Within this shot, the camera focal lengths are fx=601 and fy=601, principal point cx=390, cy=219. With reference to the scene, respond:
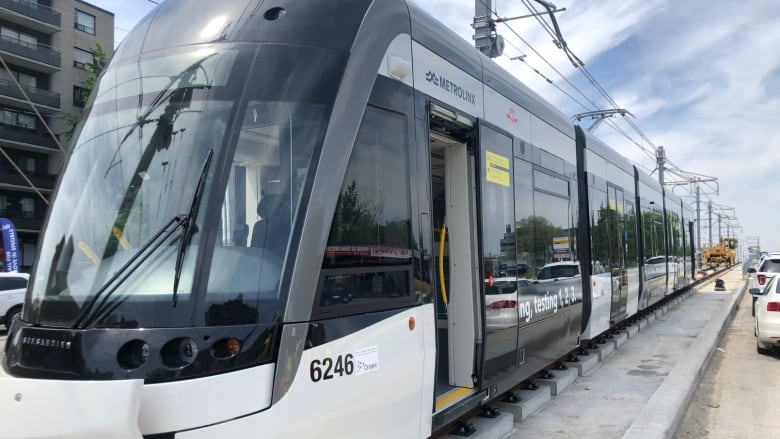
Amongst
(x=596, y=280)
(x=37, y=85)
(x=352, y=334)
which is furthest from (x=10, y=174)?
(x=352, y=334)

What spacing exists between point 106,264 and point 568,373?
256 inches

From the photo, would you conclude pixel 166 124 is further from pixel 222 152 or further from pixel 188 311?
pixel 188 311

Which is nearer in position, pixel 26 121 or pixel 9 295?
pixel 9 295

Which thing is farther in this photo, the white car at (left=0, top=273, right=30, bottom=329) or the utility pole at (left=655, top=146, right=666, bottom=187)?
the utility pole at (left=655, top=146, right=666, bottom=187)

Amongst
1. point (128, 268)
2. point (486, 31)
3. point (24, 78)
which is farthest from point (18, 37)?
point (128, 268)

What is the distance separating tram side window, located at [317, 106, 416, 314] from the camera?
3387 mm

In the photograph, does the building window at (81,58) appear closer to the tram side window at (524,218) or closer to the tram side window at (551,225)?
the tram side window at (551,225)

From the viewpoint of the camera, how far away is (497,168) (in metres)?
5.70

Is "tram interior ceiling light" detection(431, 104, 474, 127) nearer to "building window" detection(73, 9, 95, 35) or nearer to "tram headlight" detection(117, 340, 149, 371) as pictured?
"tram headlight" detection(117, 340, 149, 371)

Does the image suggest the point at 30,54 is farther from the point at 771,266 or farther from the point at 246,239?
the point at 246,239

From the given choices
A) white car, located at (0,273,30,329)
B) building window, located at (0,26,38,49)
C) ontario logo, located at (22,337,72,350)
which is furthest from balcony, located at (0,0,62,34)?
ontario logo, located at (22,337,72,350)

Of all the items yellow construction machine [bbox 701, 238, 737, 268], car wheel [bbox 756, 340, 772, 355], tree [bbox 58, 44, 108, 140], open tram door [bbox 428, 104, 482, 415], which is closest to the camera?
open tram door [bbox 428, 104, 482, 415]

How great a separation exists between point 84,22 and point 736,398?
147 feet

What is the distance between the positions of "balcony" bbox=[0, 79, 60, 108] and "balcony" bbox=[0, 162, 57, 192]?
4.41 m
